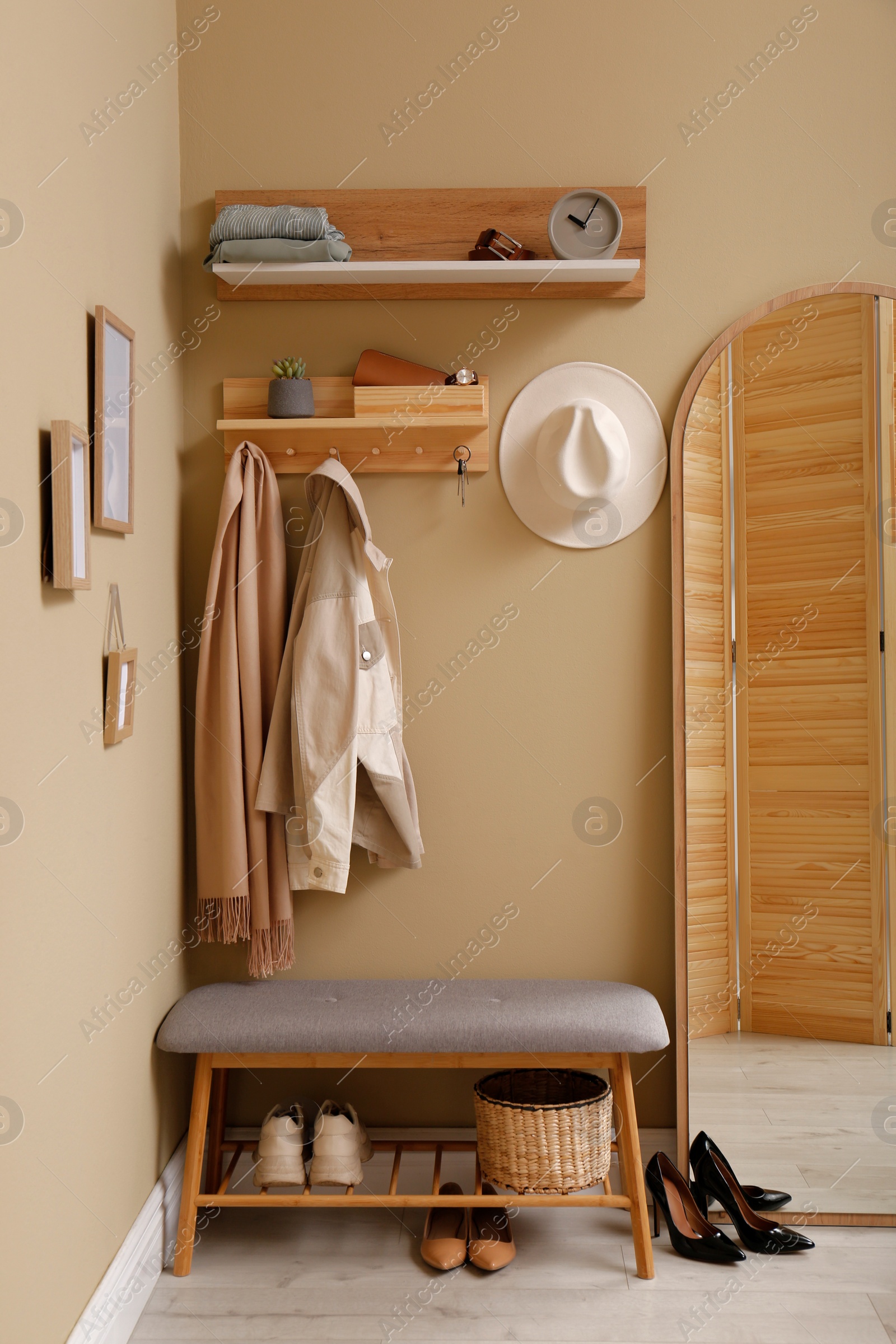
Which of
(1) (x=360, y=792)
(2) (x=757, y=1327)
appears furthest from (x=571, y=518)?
(2) (x=757, y=1327)

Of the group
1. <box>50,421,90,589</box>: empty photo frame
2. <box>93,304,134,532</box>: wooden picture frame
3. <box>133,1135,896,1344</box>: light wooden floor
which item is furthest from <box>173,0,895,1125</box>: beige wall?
<box>50,421,90,589</box>: empty photo frame

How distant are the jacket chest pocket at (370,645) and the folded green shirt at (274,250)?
0.80 meters

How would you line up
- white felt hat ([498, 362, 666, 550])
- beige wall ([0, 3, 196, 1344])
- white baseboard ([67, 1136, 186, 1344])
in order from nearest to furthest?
1. beige wall ([0, 3, 196, 1344])
2. white baseboard ([67, 1136, 186, 1344])
3. white felt hat ([498, 362, 666, 550])

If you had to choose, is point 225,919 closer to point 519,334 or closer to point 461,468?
point 461,468

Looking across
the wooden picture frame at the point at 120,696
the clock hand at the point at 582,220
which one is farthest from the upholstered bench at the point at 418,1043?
the clock hand at the point at 582,220

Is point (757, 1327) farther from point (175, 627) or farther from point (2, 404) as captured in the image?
point (2, 404)

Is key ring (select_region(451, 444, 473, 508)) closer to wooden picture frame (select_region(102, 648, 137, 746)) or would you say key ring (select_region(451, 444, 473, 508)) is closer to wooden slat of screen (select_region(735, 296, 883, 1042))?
wooden slat of screen (select_region(735, 296, 883, 1042))

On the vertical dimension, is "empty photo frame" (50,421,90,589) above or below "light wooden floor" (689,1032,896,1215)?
above

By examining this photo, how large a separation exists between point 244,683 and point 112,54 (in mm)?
1236

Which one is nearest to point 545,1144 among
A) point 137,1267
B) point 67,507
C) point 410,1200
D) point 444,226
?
point 410,1200

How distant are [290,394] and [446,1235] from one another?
1831 mm

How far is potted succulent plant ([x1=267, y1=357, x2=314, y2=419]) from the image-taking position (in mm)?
2162

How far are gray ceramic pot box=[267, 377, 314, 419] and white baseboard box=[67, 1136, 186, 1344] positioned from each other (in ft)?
5.44

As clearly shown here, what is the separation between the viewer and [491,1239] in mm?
2021
